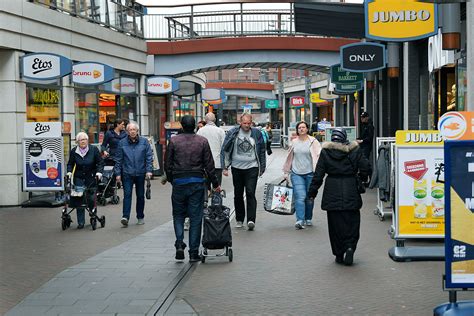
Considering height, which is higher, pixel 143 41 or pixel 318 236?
pixel 143 41

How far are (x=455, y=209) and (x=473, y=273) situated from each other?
1.70 feet

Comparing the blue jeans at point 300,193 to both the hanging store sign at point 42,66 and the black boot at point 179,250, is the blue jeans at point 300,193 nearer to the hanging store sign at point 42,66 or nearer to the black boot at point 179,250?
the black boot at point 179,250

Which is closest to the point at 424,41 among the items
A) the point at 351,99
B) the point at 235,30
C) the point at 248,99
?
the point at 235,30

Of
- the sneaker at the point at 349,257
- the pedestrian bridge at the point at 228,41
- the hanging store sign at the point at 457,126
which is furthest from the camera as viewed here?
the pedestrian bridge at the point at 228,41

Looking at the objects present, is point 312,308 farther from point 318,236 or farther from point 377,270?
point 318,236

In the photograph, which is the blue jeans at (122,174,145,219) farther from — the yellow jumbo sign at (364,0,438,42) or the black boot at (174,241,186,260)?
the yellow jumbo sign at (364,0,438,42)

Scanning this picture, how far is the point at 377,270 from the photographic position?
28.6 ft

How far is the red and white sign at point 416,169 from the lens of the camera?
32.6 feet

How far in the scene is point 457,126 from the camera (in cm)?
806

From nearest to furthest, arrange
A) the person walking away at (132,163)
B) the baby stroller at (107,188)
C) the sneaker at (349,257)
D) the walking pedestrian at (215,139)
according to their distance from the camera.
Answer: the sneaker at (349,257)
the person walking away at (132,163)
the walking pedestrian at (215,139)
the baby stroller at (107,188)

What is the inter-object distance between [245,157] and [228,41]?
14.7 metres

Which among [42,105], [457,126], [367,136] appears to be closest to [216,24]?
[367,136]

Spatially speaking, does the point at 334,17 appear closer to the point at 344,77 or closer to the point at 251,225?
the point at 251,225

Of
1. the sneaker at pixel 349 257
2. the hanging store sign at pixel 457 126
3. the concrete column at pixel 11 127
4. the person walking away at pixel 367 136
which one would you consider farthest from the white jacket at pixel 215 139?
the person walking away at pixel 367 136
